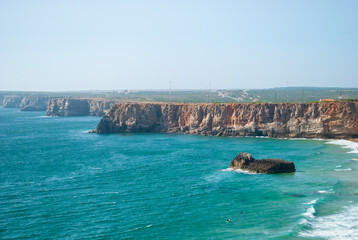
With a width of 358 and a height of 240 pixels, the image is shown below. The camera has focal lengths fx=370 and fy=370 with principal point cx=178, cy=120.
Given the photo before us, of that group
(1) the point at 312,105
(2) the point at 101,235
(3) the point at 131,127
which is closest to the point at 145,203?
(2) the point at 101,235

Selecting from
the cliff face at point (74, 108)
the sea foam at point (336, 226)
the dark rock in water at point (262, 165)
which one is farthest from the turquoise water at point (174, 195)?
the cliff face at point (74, 108)

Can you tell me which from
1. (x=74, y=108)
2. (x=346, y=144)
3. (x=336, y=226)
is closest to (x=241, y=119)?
(x=346, y=144)

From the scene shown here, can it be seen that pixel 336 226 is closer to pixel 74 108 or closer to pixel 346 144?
pixel 346 144

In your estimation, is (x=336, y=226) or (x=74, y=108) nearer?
(x=336, y=226)

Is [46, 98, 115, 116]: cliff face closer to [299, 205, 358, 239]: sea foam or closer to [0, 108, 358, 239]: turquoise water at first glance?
[0, 108, 358, 239]: turquoise water

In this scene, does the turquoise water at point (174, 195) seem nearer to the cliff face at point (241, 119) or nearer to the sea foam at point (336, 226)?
the sea foam at point (336, 226)

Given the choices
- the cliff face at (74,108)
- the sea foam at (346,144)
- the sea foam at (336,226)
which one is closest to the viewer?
the sea foam at (336,226)
